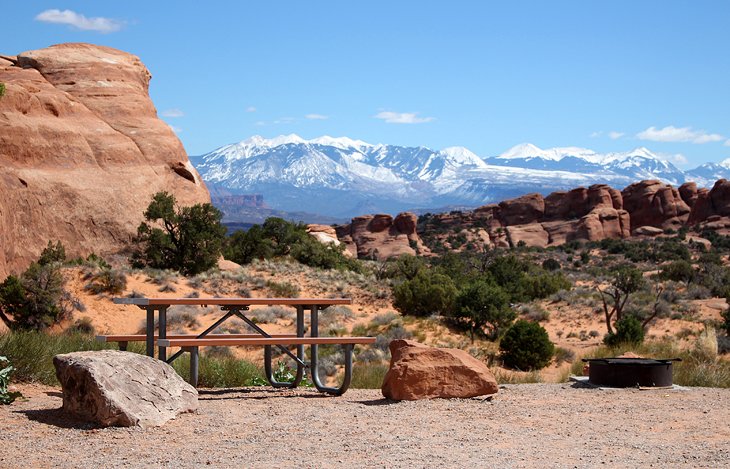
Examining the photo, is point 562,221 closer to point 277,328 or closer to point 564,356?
point 277,328

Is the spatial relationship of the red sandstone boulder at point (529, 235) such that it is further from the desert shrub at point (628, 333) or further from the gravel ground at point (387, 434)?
the gravel ground at point (387, 434)

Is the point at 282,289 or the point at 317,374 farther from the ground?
the point at 317,374

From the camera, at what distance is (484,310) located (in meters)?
22.1

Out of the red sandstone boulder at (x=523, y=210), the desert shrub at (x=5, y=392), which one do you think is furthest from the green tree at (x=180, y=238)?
the red sandstone boulder at (x=523, y=210)

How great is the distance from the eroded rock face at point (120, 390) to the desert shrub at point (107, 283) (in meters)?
17.5

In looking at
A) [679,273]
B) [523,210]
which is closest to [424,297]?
[679,273]

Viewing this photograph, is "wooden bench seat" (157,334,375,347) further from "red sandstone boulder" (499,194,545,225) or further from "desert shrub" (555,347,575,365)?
"red sandstone boulder" (499,194,545,225)

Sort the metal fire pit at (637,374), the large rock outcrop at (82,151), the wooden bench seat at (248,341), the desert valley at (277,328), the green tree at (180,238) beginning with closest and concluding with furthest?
the desert valley at (277,328) < the wooden bench seat at (248,341) < the metal fire pit at (637,374) < the green tree at (180,238) < the large rock outcrop at (82,151)

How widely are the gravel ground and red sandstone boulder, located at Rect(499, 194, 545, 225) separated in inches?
3396

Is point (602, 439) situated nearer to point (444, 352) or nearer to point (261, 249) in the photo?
point (444, 352)

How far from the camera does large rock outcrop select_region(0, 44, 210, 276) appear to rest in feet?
98.1

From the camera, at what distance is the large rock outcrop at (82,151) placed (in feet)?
98.1

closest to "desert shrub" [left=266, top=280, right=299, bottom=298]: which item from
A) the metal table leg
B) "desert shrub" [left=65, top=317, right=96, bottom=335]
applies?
"desert shrub" [left=65, top=317, right=96, bottom=335]

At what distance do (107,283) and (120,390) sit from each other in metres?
18.4
